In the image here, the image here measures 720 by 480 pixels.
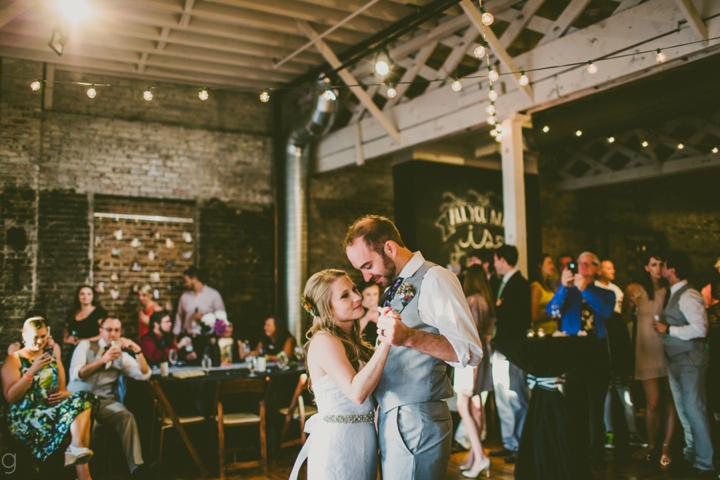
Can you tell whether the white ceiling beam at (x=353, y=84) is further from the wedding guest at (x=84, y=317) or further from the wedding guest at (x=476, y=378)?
the wedding guest at (x=84, y=317)

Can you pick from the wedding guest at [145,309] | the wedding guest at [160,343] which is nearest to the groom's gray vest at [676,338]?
the wedding guest at [160,343]

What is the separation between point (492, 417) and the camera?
6.67 m

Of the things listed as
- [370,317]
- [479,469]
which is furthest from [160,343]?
[479,469]

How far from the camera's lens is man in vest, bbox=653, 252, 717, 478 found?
4.78 metres

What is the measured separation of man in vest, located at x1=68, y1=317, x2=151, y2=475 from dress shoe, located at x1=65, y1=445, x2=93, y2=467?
543mm

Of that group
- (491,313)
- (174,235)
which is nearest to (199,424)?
(491,313)

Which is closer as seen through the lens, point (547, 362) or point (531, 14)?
point (547, 362)

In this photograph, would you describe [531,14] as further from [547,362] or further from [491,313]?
[547,362]

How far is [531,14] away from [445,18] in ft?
4.13

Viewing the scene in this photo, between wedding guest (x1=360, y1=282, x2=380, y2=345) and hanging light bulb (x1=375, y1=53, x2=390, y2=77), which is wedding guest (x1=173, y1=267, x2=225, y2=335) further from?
hanging light bulb (x1=375, y1=53, x2=390, y2=77)

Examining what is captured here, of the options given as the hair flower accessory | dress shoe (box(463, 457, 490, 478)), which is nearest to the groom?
the hair flower accessory

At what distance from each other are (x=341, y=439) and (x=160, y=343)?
470 centimetres

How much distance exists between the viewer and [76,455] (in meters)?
4.43

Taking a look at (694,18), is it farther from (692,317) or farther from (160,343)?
(160,343)
